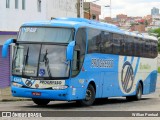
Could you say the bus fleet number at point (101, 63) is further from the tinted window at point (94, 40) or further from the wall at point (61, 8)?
the wall at point (61, 8)

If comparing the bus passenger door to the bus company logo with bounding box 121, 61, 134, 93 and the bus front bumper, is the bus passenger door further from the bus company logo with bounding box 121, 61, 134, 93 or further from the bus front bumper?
the bus front bumper

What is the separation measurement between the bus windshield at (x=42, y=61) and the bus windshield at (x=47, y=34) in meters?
0.26

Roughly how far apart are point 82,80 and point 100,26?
3.18 metres

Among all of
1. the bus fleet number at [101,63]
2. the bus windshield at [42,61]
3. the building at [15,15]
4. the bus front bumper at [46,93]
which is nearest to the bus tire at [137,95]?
the bus fleet number at [101,63]

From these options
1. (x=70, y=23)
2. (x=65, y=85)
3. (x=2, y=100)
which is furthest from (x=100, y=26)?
(x=2, y=100)

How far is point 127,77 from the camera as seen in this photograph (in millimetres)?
25859

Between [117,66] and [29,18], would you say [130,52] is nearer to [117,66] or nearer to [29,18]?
[117,66]

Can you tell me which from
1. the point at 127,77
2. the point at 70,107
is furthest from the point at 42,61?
the point at 127,77

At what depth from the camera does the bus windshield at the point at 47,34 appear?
756 inches

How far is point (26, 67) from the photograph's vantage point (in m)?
19.2

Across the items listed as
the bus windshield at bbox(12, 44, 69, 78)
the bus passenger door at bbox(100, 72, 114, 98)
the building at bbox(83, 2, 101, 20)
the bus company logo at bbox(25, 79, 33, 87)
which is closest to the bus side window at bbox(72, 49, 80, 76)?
the bus windshield at bbox(12, 44, 69, 78)

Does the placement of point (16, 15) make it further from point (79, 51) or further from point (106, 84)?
point (79, 51)

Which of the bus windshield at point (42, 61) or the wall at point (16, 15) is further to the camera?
the wall at point (16, 15)

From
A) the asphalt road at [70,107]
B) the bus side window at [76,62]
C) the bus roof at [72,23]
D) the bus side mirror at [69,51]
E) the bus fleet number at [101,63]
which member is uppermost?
the bus roof at [72,23]
